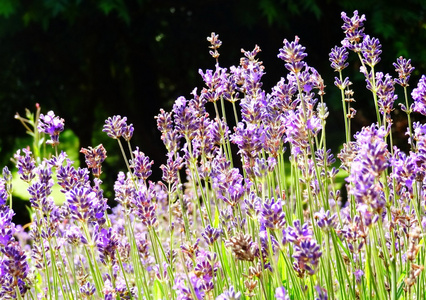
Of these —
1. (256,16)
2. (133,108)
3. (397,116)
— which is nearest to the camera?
(256,16)

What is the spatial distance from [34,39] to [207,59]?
7.73 feet

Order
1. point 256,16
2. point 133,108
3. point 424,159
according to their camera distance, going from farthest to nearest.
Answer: point 133,108 → point 256,16 → point 424,159

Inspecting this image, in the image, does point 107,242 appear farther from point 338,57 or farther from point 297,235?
point 338,57

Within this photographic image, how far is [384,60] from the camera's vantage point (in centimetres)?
635

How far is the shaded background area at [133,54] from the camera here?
7.13 m

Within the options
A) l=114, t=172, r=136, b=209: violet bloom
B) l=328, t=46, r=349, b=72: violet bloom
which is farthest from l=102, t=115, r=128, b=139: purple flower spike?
l=328, t=46, r=349, b=72: violet bloom

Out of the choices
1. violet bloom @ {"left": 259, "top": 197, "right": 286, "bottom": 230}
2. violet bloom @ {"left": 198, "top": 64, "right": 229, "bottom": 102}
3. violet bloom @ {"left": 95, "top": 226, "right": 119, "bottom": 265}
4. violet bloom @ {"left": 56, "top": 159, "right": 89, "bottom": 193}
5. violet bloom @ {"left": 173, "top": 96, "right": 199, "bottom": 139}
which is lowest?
violet bloom @ {"left": 259, "top": 197, "right": 286, "bottom": 230}

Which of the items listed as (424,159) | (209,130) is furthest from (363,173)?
(209,130)

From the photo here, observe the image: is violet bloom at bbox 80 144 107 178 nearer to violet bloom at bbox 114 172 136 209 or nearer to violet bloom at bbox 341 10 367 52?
violet bloom at bbox 114 172 136 209

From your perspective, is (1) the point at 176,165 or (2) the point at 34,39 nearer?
(1) the point at 176,165

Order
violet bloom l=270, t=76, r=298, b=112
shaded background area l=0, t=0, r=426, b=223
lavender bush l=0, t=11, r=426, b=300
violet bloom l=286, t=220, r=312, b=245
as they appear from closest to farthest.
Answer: violet bloom l=286, t=220, r=312, b=245 < lavender bush l=0, t=11, r=426, b=300 < violet bloom l=270, t=76, r=298, b=112 < shaded background area l=0, t=0, r=426, b=223

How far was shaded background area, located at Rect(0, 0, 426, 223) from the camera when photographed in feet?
23.4

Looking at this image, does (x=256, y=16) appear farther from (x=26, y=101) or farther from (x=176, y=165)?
(x=176, y=165)

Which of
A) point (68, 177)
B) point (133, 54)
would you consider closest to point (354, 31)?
point (68, 177)
